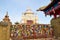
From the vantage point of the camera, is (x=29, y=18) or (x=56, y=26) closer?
(x=56, y=26)

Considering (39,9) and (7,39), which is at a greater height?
(39,9)

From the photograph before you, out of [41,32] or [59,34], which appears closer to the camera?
[59,34]

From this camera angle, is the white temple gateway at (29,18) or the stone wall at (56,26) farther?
the white temple gateway at (29,18)

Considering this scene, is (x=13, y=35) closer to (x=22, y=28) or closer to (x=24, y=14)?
(x=22, y=28)

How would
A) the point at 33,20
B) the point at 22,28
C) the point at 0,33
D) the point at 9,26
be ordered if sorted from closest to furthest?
the point at 0,33
the point at 9,26
the point at 22,28
the point at 33,20

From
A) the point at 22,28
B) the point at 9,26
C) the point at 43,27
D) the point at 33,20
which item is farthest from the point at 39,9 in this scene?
the point at 33,20

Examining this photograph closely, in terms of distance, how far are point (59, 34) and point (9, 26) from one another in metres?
4.05

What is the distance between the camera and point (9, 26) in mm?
10562

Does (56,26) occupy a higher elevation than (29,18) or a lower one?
lower

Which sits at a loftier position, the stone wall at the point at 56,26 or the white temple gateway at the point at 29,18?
the white temple gateway at the point at 29,18

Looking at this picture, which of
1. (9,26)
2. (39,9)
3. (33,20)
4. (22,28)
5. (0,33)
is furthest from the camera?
(33,20)

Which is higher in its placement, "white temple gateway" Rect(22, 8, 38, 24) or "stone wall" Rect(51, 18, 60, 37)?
"white temple gateway" Rect(22, 8, 38, 24)

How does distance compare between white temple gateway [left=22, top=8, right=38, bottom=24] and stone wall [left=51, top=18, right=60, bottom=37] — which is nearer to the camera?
stone wall [left=51, top=18, right=60, bottom=37]

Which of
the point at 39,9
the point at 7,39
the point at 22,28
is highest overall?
the point at 39,9
